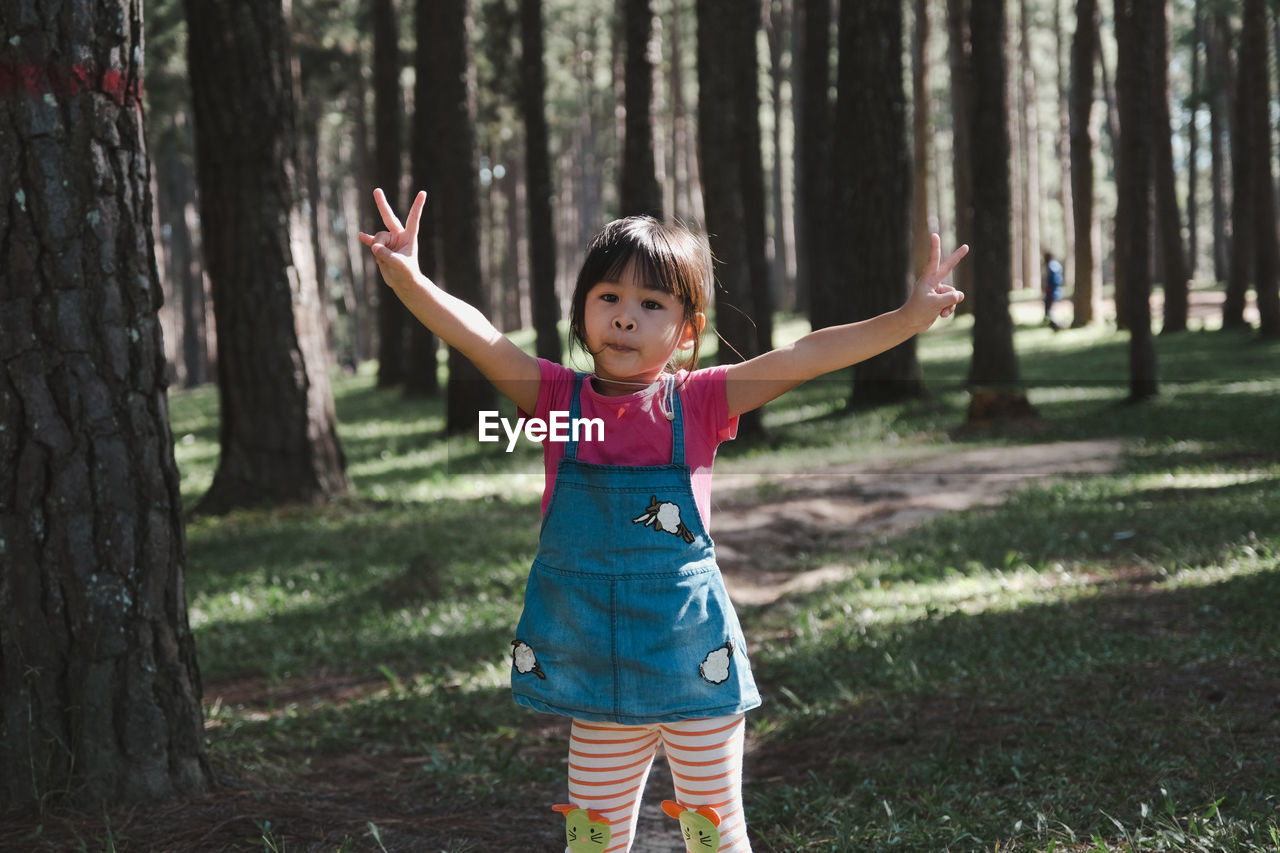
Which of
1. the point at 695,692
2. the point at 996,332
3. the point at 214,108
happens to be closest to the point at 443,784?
the point at 695,692

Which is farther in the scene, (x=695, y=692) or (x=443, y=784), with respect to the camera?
(x=443, y=784)

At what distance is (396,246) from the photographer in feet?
9.58

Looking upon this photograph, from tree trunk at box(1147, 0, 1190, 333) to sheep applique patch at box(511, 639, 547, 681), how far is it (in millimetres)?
19876

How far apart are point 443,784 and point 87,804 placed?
1.23 m

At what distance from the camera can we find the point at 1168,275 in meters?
22.6

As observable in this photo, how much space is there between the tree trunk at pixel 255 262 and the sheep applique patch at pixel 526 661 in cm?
771

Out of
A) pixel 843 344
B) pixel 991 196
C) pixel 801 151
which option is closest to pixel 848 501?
pixel 991 196

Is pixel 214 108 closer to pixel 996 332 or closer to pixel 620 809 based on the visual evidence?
pixel 620 809

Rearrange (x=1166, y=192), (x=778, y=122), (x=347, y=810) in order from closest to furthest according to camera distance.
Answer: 1. (x=347, y=810)
2. (x=1166, y=192)
3. (x=778, y=122)

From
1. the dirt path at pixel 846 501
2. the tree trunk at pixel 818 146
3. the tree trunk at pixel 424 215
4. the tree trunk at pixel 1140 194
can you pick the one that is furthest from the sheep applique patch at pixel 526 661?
the tree trunk at pixel 818 146

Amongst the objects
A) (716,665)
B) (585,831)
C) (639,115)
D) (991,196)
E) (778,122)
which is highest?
(778,122)

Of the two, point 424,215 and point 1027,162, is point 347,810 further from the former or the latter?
point 1027,162

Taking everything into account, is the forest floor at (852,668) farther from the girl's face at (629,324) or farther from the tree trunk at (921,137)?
the tree trunk at (921,137)

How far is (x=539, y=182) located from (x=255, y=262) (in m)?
8.25
